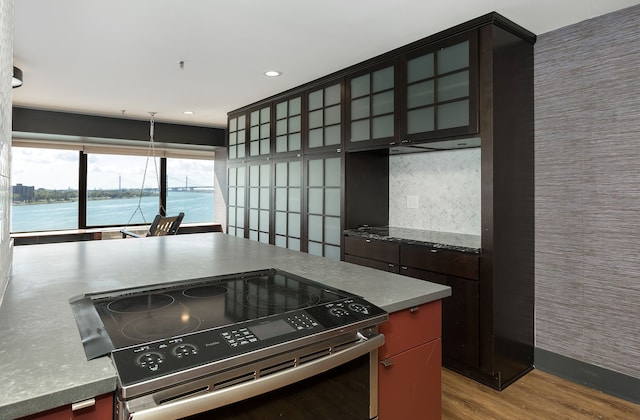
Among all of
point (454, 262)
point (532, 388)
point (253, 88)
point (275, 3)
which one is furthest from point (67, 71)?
point (532, 388)

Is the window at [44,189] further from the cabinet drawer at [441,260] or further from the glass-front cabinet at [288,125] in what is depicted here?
the cabinet drawer at [441,260]

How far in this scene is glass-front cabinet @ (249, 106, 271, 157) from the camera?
15.6ft

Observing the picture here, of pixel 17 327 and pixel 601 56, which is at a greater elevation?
pixel 601 56

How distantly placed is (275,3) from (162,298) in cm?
191

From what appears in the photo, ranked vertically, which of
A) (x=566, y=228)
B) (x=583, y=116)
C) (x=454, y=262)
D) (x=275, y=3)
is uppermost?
(x=275, y=3)

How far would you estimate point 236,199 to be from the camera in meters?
5.58

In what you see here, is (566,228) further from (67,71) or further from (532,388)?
(67,71)

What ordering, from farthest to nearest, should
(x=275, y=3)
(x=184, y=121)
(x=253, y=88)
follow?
1. (x=184, y=121)
2. (x=253, y=88)
3. (x=275, y=3)

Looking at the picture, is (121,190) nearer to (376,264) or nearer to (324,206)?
(324,206)

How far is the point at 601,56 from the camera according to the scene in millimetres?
2412

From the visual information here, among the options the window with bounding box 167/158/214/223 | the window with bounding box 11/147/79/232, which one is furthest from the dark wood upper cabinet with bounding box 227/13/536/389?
the window with bounding box 11/147/79/232

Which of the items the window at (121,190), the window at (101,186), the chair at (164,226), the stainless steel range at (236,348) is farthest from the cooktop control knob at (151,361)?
the window at (121,190)

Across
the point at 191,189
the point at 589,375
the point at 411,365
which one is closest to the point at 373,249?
the point at 589,375

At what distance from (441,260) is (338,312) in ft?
5.63
